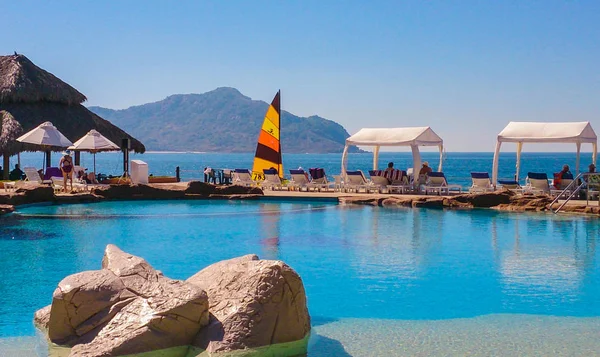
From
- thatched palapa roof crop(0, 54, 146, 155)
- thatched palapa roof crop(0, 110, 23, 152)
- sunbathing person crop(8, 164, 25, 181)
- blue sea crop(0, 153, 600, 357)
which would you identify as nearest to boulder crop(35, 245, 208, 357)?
blue sea crop(0, 153, 600, 357)

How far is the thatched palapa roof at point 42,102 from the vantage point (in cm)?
2342

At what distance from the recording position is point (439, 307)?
294 inches

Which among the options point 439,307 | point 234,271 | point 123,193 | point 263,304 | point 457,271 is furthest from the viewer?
point 123,193

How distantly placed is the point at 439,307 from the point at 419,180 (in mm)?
12069

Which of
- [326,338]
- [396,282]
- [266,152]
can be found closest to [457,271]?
[396,282]

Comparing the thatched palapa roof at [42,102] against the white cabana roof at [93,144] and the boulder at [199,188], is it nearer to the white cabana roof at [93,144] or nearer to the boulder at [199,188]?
the white cabana roof at [93,144]

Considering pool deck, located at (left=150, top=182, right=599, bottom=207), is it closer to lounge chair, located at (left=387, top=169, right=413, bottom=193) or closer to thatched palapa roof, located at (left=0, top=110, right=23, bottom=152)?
lounge chair, located at (left=387, top=169, right=413, bottom=193)

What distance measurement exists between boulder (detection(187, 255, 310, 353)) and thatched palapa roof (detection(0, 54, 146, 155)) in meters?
18.6

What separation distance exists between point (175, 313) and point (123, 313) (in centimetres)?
43

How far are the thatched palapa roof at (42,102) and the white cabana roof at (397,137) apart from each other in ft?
29.2

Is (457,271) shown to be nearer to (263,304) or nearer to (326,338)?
(326,338)

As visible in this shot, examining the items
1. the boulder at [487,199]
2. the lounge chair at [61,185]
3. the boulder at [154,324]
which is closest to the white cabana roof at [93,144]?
the lounge chair at [61,185]

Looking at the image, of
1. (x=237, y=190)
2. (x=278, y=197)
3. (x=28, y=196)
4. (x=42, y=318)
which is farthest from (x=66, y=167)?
(x=42, y=318)

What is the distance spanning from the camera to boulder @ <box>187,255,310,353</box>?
211 inches
